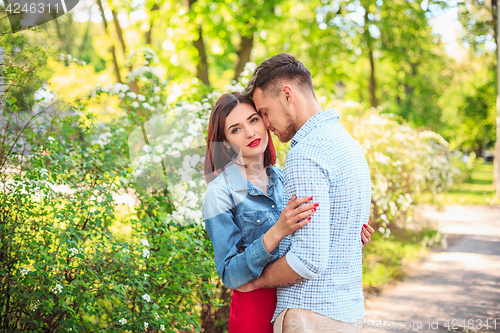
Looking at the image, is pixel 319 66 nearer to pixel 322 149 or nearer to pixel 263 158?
pixel 263 158

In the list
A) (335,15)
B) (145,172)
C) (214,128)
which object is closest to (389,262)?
(145,172)

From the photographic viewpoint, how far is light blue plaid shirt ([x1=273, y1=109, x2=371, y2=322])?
1595mm

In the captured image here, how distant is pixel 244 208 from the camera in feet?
6.86

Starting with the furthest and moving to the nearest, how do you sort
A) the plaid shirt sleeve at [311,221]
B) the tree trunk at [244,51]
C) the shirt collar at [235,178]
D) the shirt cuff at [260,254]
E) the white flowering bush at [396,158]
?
the tree trunk at [244,51], the white flowering bush at [396,158], the shirt collar at [235,178], the shirt cuff at [260,254], the plaid shirt sleeve at [311,221]

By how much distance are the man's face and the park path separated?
332 cm

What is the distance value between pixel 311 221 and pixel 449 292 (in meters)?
4.86

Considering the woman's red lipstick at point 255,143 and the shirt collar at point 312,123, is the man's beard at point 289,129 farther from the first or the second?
the woman's red lipstick at point 255,143

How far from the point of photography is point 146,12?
8977 mm

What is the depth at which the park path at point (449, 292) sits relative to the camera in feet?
14.6

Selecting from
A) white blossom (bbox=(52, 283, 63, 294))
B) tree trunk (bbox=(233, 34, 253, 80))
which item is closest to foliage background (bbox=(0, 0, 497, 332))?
white blossom (bbox=(52, 283, 63, 294))

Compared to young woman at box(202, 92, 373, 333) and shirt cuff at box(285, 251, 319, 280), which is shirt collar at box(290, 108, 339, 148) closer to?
young woman at box(202, 92, 373, 333)

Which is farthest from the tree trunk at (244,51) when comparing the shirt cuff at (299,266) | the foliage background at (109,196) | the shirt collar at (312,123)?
the shirt cuff at (299,266)

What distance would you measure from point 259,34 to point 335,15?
12.8ft

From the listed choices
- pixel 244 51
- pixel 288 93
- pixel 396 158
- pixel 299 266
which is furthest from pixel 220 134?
pixel 244 51
